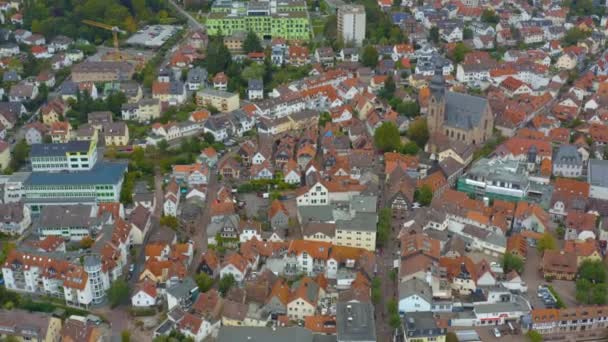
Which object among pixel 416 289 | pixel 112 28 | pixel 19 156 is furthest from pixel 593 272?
pixel 112 28

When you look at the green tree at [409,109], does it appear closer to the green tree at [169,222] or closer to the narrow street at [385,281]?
the narrow street at [385,281]

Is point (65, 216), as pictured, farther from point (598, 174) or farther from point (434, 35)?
point (434, 35)

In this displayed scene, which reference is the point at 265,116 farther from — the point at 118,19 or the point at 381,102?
the point at 118,19

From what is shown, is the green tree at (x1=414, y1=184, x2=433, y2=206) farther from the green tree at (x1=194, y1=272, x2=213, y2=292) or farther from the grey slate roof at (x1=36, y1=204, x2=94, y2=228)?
the grey slate roof at (x1=36, y1=204, x2=94, y2=228)

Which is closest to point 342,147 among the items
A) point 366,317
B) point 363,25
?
point 366,317

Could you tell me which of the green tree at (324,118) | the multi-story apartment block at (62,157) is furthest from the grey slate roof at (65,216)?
the green tree at (324,118)

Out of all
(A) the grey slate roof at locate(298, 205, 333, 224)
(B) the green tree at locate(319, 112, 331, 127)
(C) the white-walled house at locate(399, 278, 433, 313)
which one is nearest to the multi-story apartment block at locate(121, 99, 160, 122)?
(B) the green tree at locate(319, 112, 331, 127)

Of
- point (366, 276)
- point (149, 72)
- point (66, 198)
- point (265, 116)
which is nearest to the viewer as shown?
point (366, 276)
